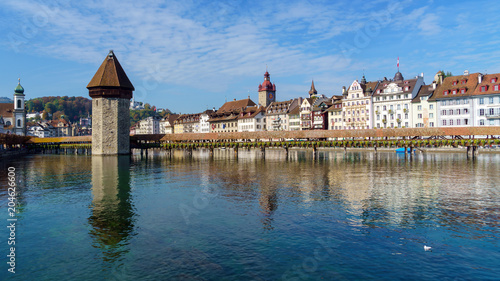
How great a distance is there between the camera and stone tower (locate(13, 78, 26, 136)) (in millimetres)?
121062

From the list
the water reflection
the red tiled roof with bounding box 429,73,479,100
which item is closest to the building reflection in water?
the water reflection

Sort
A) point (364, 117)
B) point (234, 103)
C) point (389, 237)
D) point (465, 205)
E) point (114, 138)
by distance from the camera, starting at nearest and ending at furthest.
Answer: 1. point (389, 237)
2. point (465, 205)
3. point (114, 138)
4. point (364, 117)
5. point (234, 103)

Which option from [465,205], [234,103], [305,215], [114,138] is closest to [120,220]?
[305,215]

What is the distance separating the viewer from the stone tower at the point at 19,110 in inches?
4766

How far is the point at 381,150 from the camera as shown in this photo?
7900 cm

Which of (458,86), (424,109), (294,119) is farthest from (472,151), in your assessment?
(294,119)

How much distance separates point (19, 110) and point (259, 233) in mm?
130710

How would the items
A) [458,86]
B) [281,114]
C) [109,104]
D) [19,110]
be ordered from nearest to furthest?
[458,86] → [109,104] → [281,114] → [19,110]

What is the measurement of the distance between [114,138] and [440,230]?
70.5m

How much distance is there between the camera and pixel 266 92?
453ft

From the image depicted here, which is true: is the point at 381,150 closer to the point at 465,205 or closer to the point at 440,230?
the point at 465,205

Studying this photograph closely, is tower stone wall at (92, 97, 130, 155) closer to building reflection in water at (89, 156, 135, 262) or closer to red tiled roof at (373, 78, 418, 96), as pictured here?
building reflection in water at (89, 156, 135, 262)

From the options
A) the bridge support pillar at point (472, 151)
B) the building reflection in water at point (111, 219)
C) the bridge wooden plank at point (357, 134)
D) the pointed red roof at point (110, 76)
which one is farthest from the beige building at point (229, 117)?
the building reflection in water at point (111, 219)

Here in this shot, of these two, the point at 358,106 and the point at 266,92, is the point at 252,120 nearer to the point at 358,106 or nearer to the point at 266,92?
the point at 266,92
